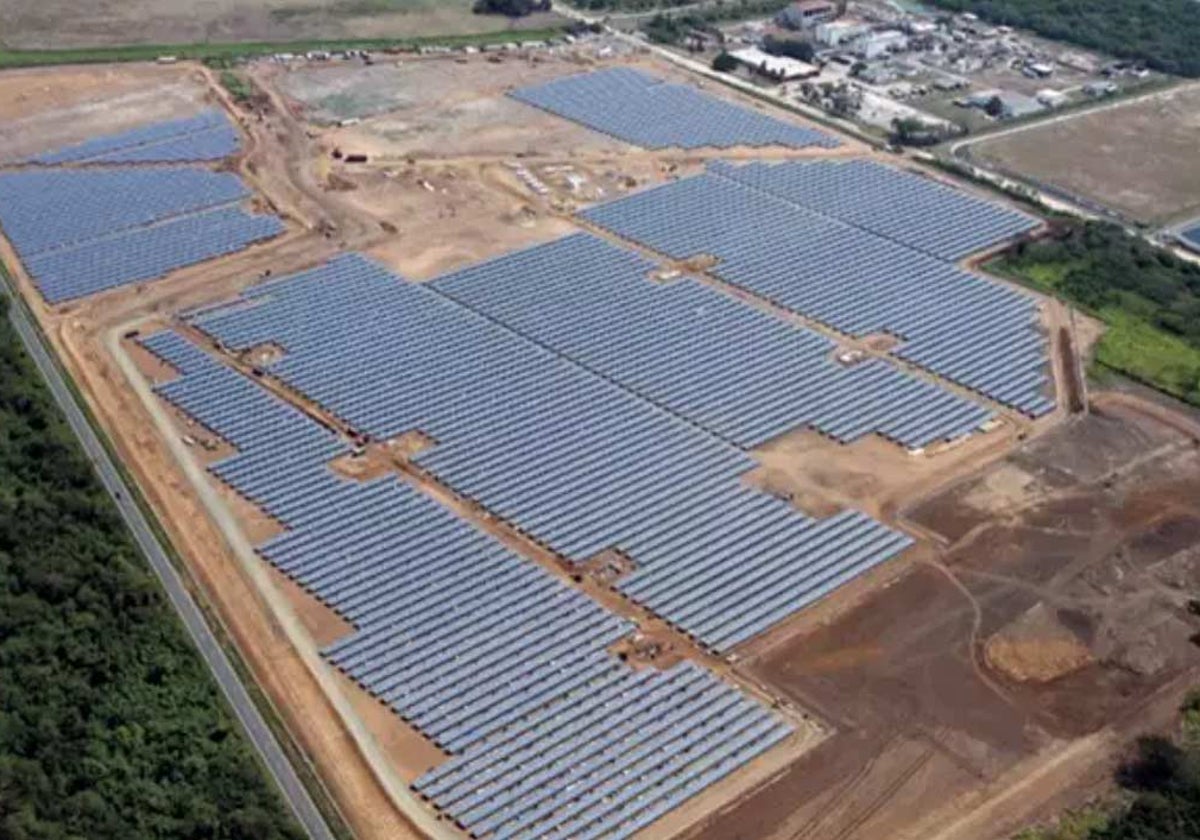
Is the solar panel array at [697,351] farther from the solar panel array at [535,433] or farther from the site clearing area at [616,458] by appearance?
the solar panel array at [535,433]

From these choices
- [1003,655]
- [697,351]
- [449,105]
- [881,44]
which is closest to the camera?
[1003,655]

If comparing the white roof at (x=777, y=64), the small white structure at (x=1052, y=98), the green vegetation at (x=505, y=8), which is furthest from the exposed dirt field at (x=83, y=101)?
the small white structure at (x=1052, y=98)

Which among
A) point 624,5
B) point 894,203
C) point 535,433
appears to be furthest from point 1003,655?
point 624,5

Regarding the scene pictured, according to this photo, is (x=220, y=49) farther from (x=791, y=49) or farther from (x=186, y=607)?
(x=186, y=607)

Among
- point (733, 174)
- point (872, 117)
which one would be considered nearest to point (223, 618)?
point (733, 174)

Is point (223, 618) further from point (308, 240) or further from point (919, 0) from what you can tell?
point (919, 0)
